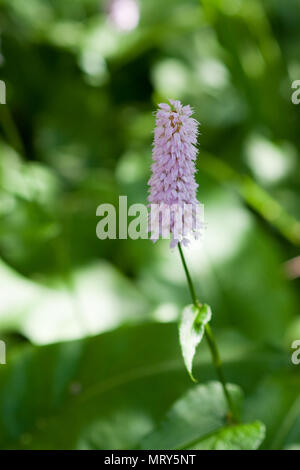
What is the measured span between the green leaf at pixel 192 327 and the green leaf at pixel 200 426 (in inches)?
3.7

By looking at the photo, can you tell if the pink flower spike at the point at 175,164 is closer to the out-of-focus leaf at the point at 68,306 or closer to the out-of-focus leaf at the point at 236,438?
the out-of-focus leaf at the point at 236,438

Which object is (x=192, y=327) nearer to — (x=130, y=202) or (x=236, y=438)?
(x=236, y=438)

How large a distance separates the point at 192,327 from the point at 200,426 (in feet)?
0.43

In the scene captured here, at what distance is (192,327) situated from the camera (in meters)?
0.38

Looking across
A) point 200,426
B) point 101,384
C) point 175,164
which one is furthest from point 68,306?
point 175,164

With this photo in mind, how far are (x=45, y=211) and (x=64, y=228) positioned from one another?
8cm

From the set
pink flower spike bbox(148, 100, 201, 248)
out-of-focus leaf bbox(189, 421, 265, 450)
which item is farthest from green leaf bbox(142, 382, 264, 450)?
pink flower spike bbox(148, 100, 201, 248)

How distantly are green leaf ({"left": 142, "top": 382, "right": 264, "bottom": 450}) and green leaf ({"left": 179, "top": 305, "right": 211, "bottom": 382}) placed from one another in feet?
0.31

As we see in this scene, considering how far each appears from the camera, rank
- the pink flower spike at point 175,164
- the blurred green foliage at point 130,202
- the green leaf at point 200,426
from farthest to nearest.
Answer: the blurred green foliage at point 130,202, the green leaf at point 200,426, the pink flower spike at point 175,164

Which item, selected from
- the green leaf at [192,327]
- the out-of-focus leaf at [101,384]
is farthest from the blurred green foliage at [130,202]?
the green leaf at [192,327]

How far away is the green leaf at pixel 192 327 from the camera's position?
36 centimetres

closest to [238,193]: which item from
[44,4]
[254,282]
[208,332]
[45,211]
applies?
[254,282]
